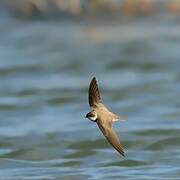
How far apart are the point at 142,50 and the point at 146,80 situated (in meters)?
1.48

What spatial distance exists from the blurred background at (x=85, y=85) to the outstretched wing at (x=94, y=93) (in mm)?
1909

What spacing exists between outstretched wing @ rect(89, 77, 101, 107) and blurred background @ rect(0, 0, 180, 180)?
1.91 metres

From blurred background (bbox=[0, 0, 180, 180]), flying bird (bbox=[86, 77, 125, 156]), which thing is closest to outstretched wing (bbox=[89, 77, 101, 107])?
flying bird (bbox=[86, 77, 125, 156])

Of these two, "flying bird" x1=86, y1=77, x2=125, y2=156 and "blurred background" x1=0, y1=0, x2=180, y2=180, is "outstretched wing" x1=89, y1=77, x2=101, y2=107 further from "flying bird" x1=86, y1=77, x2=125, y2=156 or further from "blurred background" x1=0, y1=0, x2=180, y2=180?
"blurred background" x1=0, y1=0, x2=180, y2=180

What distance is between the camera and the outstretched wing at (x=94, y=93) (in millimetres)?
9047

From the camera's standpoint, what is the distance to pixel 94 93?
9070 mm

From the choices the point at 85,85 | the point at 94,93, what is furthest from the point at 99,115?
the point at 85,85

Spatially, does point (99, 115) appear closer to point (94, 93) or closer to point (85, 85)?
point (94, 93)

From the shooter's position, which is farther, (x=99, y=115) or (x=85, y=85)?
(x=85, y=85)

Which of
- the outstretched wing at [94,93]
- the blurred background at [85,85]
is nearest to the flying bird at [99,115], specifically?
the outstretched wing at [94,93]

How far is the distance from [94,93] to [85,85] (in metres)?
6.61

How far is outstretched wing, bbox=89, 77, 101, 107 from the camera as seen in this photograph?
29.7 feet

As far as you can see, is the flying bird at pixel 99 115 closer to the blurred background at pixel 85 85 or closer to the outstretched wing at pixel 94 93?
the outstretched wing at pixel 94 93

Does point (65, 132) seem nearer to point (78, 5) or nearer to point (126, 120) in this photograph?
point (126, 120)
